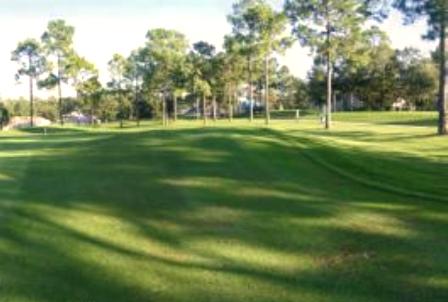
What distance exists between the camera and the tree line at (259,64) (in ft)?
161

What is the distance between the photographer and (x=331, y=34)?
49.8 meters

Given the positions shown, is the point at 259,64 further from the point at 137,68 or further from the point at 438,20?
the point at 438,20

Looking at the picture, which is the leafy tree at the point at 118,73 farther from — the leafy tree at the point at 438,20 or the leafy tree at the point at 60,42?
the leafy tree at the point at 438,20

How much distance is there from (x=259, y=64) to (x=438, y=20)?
49.6 m

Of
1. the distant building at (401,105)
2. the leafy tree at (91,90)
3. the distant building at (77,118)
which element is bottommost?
the distant building at (77,118)

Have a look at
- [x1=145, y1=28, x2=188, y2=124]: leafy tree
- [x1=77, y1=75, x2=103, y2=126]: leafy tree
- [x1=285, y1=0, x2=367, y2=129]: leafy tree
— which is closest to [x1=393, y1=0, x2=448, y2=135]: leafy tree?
[x1=285, y1=0, x2=367, y2=129]: leafy tree

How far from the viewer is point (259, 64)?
79.3 meters

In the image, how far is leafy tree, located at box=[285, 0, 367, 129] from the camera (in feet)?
160

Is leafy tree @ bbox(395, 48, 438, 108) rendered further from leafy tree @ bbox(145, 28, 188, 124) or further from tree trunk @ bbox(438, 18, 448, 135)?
tree trunk @ bbox(438, 18, 448, 135)

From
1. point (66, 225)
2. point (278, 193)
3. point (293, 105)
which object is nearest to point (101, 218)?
point (66, 225)

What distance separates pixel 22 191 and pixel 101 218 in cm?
211

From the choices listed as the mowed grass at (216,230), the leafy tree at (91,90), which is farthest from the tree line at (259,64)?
the mowed grass at (216,230)

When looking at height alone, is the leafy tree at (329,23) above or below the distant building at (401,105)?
above

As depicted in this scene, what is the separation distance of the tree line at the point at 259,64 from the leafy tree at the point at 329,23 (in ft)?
0.23
